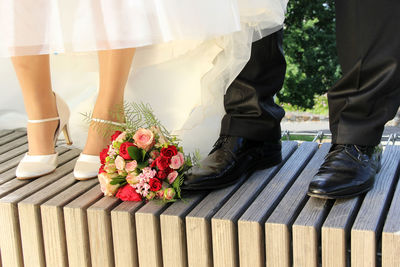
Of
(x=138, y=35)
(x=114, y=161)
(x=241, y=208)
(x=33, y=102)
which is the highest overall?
(x=138, y=35)

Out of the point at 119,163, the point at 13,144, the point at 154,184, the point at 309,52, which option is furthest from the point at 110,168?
the point at 309,52

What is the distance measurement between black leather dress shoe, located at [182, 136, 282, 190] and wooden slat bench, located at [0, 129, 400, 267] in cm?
3

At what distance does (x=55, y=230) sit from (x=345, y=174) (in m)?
0.77

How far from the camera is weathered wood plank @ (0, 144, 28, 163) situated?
1998mm

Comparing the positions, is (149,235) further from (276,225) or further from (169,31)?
(169,31)

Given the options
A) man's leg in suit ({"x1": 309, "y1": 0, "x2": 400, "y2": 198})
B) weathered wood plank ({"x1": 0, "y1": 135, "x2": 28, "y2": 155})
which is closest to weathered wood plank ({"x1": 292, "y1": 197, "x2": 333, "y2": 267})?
man's leg in suit ({"x1": 309, "y1": 0, "x2": 400, "y2": 198})

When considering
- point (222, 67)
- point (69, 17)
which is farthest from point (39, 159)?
point (222, 67)

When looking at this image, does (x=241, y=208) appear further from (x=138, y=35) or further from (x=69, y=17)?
(x=69, y=17)

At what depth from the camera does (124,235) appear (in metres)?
1.41

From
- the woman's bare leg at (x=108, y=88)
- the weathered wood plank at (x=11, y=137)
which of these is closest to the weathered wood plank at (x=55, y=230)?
the woman's bare leg at (x=108, y=88)

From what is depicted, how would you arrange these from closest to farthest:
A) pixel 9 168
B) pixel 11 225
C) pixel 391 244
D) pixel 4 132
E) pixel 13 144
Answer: pixel 391 244 → pixel 11 225 → pixel 9 168 → pixel 13 144 → pixel 4 132

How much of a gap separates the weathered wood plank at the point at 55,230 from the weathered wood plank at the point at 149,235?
230 millimetres

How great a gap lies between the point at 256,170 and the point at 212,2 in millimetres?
510

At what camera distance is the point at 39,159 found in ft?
5.72
